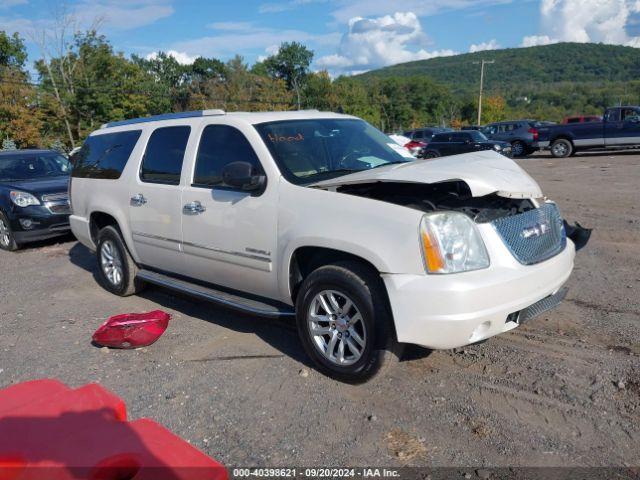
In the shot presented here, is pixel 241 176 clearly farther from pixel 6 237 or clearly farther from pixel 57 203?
pixel 6 237

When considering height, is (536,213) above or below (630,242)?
above

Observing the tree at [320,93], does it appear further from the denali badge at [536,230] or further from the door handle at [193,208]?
the denali badge at [536,230]

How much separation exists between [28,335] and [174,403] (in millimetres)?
2276

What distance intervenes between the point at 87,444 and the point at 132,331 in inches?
87.1

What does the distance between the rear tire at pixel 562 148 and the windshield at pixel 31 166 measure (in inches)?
753

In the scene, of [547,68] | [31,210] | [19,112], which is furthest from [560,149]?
[547,68]

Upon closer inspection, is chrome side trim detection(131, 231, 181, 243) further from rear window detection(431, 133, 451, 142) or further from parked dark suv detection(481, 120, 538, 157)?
parked dark suv detection(481, 120, 538, 157)

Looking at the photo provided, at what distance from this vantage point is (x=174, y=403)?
3703mm

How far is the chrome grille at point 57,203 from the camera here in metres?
8.98

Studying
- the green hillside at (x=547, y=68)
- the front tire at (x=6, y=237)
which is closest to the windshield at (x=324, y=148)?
the front tire at (x=6, y=237)

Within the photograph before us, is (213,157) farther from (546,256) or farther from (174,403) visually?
(546,256)

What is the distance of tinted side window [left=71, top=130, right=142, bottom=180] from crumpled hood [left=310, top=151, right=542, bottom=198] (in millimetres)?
2730

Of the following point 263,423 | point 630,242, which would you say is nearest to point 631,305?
point 630,242

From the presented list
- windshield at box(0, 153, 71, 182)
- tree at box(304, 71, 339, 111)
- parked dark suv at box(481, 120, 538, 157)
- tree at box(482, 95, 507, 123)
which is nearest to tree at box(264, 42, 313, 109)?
tree at box(304, 71, 339, 111)
